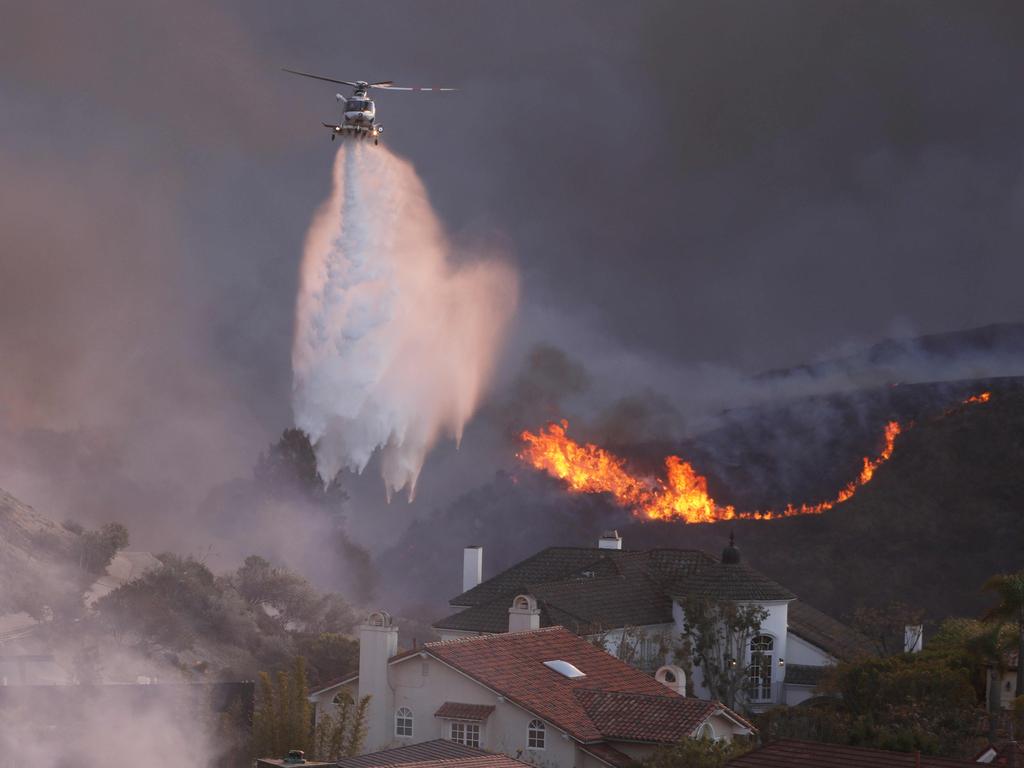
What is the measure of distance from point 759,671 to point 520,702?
25674 mm

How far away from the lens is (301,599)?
8344 centimetres

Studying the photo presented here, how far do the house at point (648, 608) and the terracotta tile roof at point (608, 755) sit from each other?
1695 cm

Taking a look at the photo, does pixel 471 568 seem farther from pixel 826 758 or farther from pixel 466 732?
pixel 826 758

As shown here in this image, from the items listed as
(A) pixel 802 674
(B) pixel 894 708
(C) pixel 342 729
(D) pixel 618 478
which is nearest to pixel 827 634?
(A) pixel 802 674

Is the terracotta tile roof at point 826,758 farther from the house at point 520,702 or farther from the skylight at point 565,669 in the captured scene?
the skylight at point 565,669

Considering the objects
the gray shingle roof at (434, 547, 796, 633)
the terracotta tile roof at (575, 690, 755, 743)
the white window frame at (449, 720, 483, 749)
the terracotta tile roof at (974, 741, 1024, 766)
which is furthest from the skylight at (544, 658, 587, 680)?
the terracotta tile roof at (974, 741, 1024, 766)

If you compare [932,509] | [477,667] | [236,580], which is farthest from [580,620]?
[932,509]

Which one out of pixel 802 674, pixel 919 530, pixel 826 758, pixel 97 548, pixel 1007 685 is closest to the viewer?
pixel 826 758

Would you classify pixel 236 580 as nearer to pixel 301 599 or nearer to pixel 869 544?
pixel 301 599

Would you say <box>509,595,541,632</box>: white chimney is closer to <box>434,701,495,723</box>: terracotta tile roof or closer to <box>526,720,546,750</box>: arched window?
<box>434,701,495,723</box>: terracotta tile roof

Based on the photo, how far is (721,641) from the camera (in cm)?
7344

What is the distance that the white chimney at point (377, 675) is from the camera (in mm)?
53531

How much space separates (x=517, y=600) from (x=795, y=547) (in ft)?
173

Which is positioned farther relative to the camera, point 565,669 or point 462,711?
point 565,669
